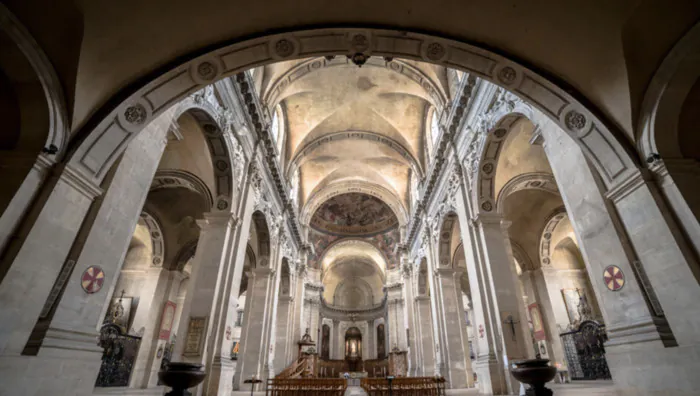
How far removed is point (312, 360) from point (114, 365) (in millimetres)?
13184

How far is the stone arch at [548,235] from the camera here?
51.8 feet

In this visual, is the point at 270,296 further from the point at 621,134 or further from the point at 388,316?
the point at 388,316

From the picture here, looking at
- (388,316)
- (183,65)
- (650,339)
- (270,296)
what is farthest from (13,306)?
(388,316)

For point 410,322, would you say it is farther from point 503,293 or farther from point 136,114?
point 136,114

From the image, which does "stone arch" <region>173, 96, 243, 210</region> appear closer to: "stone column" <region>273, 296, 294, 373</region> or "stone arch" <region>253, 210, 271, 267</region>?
"stone arch" <region>253, 210, 271, 267</region>

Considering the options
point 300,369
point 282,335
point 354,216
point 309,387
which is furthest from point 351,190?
point 309,387

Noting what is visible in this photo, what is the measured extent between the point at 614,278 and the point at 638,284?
0.98 ft

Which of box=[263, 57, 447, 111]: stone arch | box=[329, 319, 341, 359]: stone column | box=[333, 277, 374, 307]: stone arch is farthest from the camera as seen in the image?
box=[333, 277, 374, 307]: stone arch

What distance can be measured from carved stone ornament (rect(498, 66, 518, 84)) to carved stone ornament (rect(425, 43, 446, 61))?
1.01 meters

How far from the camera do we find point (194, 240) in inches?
650

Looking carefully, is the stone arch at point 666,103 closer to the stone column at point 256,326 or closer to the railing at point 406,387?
the railing at point 406,387

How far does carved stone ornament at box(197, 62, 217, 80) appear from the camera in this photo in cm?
546

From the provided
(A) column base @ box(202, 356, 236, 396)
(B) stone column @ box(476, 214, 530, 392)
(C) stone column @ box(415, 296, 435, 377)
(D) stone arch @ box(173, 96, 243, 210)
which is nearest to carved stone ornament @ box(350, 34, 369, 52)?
(D) stone arch @ box(173, 96, 243, 210)

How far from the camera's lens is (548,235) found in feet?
53.5
